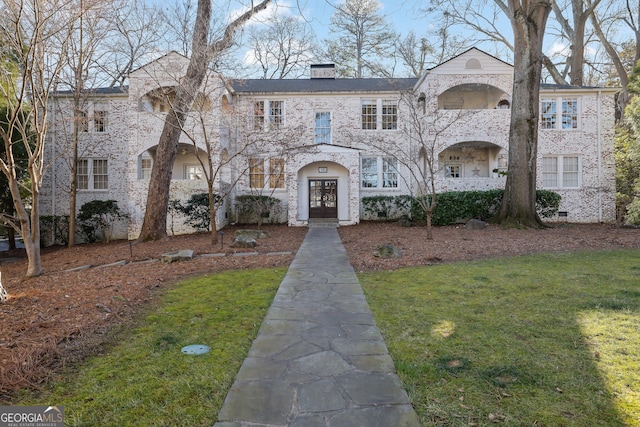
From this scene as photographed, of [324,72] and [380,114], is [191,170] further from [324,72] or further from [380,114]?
[380,114]

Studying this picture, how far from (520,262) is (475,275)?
1.86 metres

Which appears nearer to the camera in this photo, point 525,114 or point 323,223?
point 525,114

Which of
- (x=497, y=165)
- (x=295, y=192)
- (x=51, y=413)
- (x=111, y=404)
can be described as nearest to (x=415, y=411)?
(x=111, y=404)

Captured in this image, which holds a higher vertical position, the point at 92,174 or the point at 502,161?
the point at 502,161

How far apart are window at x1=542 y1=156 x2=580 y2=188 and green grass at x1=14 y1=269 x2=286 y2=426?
16965 millimetres

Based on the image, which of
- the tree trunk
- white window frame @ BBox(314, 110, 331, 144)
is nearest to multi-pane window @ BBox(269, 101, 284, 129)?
white window frame @ BBox(314, 110, 331, 144)

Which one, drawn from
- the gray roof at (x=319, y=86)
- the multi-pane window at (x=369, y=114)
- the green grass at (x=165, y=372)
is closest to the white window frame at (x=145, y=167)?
the gray roof at (x=319, y=86)

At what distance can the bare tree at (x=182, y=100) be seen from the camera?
368 inches

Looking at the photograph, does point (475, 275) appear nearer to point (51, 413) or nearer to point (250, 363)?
point (250, 363)

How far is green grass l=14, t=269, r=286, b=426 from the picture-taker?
2283 millimetres

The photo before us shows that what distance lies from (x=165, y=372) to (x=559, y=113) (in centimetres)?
1986

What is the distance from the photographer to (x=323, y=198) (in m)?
16.9

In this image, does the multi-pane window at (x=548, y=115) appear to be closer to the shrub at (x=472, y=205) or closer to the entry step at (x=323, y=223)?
the shrub at (x=472, y=205)

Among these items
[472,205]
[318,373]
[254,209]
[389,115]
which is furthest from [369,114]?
[318,373]
